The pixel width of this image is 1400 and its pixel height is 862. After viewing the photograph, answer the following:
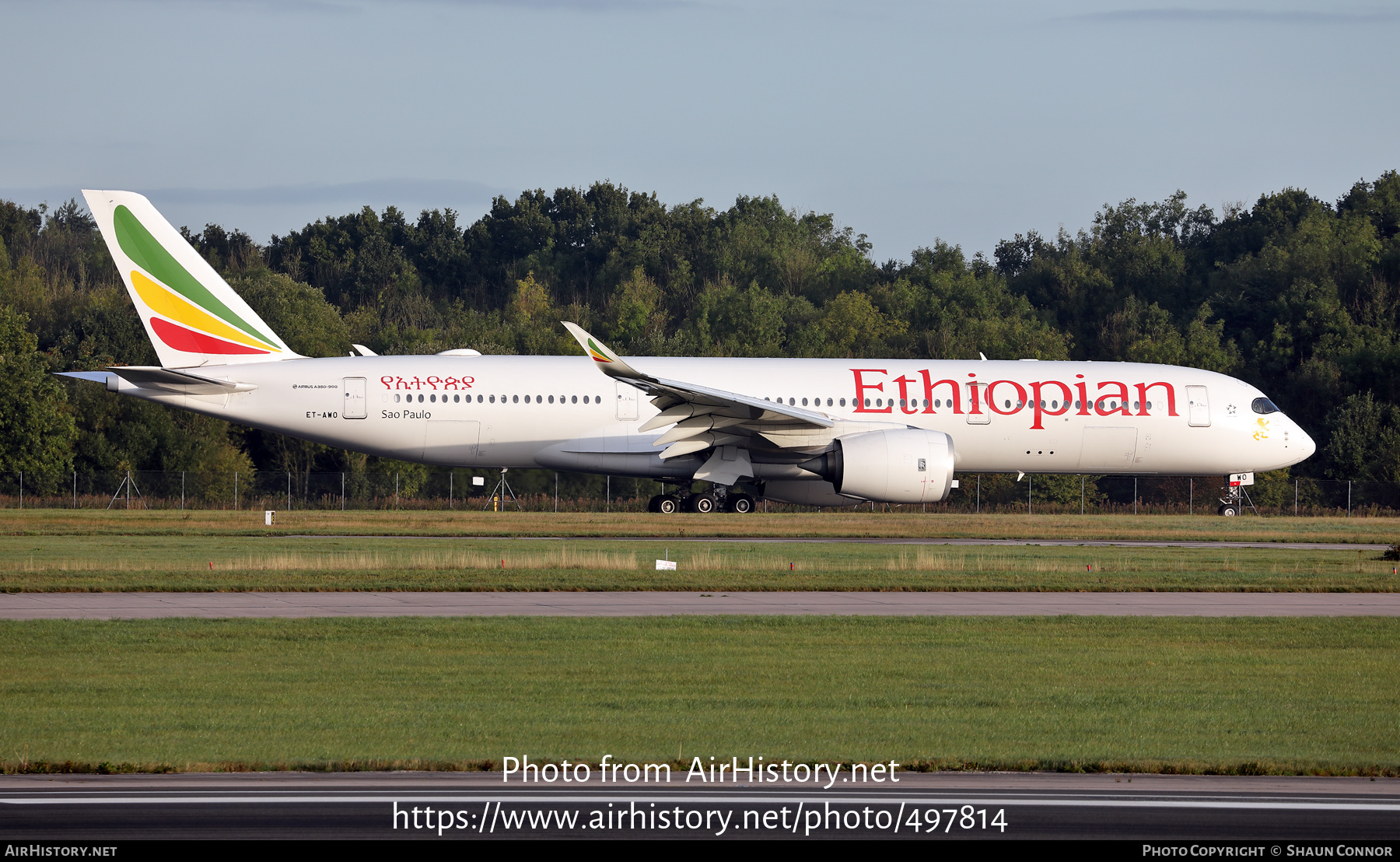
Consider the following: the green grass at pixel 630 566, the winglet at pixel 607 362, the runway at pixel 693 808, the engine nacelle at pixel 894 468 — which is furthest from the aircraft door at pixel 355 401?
the runway at pixel 693 808

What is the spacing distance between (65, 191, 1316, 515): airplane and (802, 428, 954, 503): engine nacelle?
168 cm

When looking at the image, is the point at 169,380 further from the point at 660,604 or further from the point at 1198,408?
the point at 1198,408

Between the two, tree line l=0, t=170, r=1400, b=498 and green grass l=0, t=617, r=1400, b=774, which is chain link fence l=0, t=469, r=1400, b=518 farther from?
green grass l=0, t=617, r=1400, b=774

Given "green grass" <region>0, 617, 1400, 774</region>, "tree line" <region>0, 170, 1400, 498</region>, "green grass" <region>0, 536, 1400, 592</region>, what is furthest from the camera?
"tree line" <region>0, 170, 1400, 498</region>

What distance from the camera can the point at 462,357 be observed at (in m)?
34.5

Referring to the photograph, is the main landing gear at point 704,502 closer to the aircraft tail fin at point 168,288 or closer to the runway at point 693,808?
the aircraft tail fin at point 168,288

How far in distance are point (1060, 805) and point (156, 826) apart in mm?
→ 4711

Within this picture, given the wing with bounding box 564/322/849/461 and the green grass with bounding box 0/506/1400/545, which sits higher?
the wing with bounding box 564/322/849/461

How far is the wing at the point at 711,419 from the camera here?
99.3ft

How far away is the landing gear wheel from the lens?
34406mm

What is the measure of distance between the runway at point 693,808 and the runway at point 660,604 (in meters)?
8.25

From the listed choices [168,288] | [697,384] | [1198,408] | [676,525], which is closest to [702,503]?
[697,384]

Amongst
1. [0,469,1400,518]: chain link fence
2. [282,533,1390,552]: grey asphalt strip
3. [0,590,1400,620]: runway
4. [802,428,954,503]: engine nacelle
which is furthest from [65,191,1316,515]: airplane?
[0,590,1400,620]: runway
